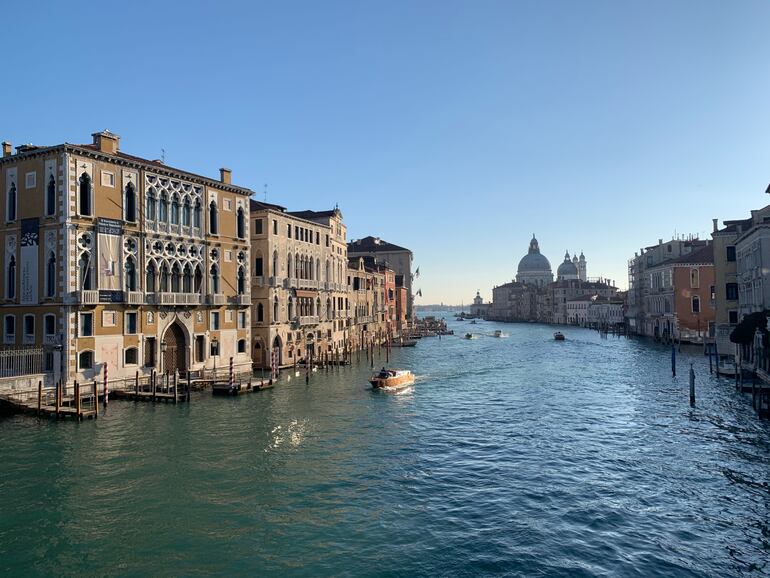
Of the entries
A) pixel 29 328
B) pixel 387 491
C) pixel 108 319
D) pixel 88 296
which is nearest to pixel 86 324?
pixel 108 319

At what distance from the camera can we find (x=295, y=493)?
50.3 ft

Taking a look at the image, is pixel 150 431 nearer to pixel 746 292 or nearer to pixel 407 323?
pixel 746 292

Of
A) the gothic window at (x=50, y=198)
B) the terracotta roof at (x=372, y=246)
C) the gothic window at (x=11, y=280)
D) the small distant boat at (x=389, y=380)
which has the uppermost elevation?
the terracotta roof at (x=372, y=246)

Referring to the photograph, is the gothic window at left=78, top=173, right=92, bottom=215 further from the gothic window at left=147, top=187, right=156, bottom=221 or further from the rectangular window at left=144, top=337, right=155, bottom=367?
the rectangular window at left=144, top=337, right=155, bottom=367

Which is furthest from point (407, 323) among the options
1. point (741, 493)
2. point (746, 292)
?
point (741, 493)

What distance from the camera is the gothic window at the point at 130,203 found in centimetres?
3000

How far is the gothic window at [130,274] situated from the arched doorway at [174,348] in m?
3.53

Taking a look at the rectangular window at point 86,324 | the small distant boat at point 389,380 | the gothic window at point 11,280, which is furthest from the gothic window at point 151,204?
the small distant boat at point 389,380

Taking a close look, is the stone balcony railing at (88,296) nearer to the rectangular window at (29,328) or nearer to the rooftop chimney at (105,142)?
the rectangular window at (29,328)

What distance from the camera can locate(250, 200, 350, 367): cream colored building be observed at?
41.5 m

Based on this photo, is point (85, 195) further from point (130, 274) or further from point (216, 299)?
point (216, 299)

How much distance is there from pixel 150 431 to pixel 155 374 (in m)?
8.58

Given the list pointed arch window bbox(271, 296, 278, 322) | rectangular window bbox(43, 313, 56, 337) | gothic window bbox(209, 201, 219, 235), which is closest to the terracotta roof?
pointed arch window bbox(271, 296, 278, 322)

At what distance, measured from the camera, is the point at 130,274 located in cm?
3012
